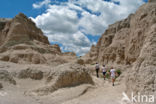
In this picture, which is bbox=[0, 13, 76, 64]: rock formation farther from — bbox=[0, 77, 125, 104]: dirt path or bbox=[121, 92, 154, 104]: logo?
bbox=[121, 92, 154, 104]: logo

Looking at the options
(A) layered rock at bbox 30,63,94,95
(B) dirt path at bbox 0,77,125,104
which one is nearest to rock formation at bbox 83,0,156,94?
(B) dirt path at bbox 0,77,125,104

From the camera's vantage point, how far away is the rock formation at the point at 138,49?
212 inches

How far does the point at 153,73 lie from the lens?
5.25 meters

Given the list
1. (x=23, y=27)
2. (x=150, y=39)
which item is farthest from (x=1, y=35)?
(x=150, y=39)

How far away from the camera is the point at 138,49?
1703cm

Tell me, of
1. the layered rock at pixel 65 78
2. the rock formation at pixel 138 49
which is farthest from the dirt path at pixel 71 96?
the rock formation at pixel 138 49

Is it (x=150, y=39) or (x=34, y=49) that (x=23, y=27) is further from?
(x=150, y=39)

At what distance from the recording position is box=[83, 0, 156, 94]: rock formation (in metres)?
5.37

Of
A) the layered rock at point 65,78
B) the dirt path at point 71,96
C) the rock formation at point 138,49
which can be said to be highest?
the rock formation at point 138,49

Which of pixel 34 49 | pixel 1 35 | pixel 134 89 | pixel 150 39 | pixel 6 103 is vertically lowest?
pixel 6 103

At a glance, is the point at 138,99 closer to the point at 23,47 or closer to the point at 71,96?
the point at 71,96

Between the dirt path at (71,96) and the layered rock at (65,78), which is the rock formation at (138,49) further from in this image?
the layered rock at (65,78)

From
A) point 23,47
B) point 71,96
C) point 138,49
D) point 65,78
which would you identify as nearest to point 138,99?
point 71,96

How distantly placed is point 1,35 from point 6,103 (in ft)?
79.4
